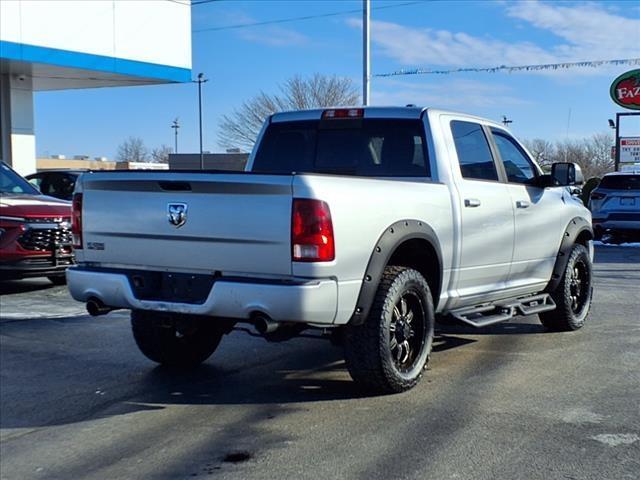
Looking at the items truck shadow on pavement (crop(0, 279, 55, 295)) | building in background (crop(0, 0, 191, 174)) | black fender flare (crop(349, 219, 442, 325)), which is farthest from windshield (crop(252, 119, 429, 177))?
building in background (crop(0, 0, 191, 174))

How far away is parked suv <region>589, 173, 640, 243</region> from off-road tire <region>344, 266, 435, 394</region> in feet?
40.1

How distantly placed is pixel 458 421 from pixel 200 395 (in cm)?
193

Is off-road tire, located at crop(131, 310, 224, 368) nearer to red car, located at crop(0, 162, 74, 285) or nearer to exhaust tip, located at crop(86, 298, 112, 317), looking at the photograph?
exhaust tip, located at crop(86, 298, 112, 317)

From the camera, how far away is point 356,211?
16.3 feet

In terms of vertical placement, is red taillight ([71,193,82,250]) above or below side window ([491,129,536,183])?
below

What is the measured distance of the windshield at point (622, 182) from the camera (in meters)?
16.3

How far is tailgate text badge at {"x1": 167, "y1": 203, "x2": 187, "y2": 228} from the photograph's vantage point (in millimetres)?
5129

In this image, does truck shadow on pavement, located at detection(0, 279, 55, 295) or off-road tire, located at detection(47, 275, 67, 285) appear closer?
truck shadow on pavement, located at detection(0, 279, 55, 295)

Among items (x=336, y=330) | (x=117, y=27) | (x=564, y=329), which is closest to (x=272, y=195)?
(x=336, y=330)

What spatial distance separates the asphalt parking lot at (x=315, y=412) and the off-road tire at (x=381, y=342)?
0.14 metres

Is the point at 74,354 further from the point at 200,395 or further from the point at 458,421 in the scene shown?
the point at 458,421

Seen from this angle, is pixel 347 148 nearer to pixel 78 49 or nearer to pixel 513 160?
pixel 513 160

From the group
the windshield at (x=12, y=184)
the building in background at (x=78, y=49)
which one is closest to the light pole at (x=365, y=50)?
the building in background at (x=78, y=49)

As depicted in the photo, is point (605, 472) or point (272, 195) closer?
point (605, 472)
